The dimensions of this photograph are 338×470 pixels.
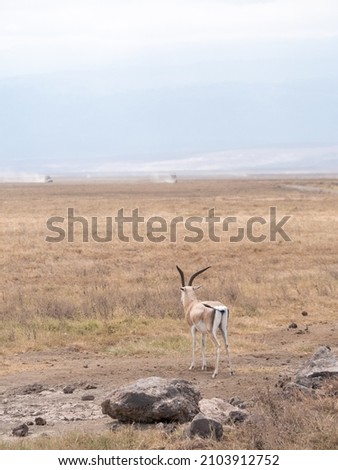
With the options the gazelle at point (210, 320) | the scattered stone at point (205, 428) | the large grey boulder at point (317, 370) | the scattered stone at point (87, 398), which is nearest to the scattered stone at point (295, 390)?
A: the large grey boulder at point (317, 370)

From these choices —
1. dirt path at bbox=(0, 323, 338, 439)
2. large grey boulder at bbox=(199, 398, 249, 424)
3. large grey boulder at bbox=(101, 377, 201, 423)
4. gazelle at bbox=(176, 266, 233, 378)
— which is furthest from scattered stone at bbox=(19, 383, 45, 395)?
large grey boulder at bbox=(199, 398, 249, 424)

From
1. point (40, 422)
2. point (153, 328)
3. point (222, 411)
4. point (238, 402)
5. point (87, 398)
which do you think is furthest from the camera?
point (153, 328)

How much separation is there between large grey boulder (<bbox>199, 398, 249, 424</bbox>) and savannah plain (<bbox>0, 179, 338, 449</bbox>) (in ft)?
0.50

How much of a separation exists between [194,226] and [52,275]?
61.3 ft

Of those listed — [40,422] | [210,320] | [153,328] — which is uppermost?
[210,320]

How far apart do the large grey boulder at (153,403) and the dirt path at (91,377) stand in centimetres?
34

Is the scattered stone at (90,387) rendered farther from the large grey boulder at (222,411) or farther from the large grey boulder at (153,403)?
the large grey boulder at (222,411)

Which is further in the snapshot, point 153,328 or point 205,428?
point 153,328

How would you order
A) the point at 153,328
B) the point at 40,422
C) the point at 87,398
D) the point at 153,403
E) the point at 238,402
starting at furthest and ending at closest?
the point at 153,328 → the point at 87,398 → the point at 238,402 → the point at 40,422 → the point at 153,403

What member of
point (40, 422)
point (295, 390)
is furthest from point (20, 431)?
point (295, 390)

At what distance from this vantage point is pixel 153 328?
1912 cm

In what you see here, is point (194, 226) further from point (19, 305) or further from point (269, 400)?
point (269, 400)

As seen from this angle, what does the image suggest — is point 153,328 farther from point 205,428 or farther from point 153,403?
point 205,428

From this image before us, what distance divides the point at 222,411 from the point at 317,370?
1.63 metres
